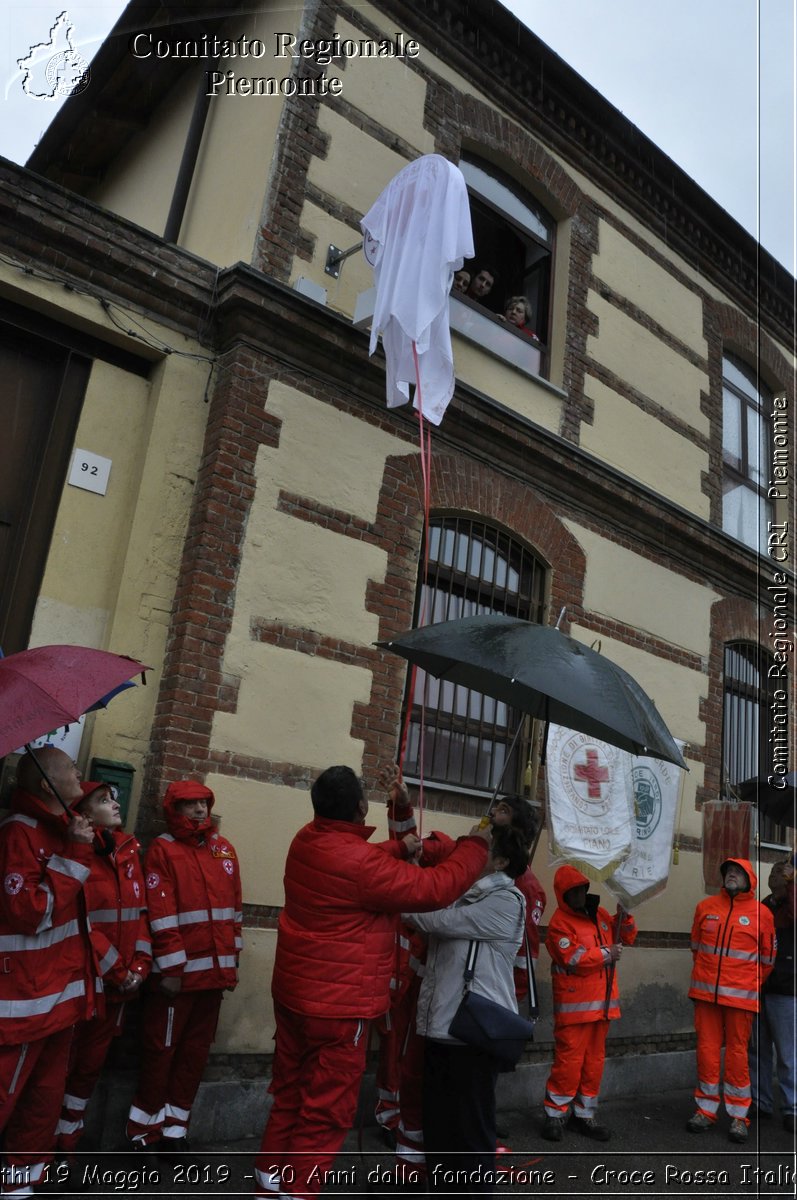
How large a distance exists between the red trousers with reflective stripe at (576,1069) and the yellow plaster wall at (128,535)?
3223 millimetres

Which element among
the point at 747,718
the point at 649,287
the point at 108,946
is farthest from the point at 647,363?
the point at 108,946

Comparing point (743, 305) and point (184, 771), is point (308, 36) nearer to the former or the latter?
point (184, 771)

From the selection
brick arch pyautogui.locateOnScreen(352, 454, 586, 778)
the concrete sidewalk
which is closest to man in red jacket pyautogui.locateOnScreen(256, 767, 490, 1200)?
the concrete sidewalk

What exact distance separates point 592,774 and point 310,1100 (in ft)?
11.8

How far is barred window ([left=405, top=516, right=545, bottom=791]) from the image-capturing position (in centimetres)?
728

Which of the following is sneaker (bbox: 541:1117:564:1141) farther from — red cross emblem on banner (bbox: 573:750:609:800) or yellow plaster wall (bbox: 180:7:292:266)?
yellow plaster wall (bbox: 180:7:292:266)

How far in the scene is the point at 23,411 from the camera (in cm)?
604

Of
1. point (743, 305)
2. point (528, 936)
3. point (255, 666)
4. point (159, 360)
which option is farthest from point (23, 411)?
point (743, 305)

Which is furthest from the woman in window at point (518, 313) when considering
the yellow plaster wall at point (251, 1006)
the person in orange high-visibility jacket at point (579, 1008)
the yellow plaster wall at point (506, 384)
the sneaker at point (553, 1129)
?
the sneaker at point (553, 1129)

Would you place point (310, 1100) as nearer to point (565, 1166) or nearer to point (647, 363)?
point (565, 1166)

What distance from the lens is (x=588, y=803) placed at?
268 inches

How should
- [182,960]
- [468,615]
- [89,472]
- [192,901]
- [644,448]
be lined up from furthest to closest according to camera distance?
[644,448] < [468,615] < [89,472] < [192,901] < [182,960]

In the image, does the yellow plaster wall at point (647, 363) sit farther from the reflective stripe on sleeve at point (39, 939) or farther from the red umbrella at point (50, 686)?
the reflective stripe on sleeve at point (39, 939)

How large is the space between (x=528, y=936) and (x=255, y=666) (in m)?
2.41
